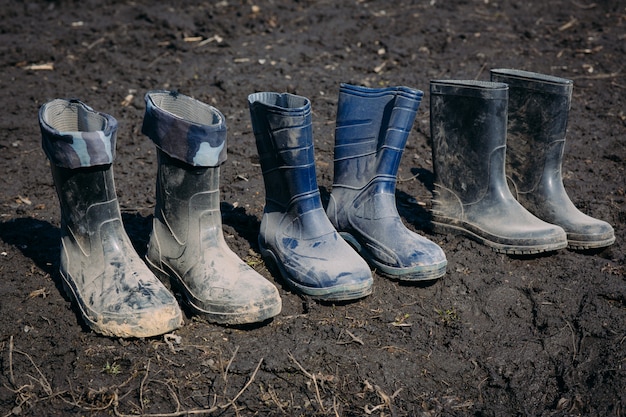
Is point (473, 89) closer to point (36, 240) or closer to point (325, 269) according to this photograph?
point (325, 269)

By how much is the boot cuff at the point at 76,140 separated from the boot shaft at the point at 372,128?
1063 millimetres

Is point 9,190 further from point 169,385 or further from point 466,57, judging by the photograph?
point 466,57

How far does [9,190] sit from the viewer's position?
3.68 metres

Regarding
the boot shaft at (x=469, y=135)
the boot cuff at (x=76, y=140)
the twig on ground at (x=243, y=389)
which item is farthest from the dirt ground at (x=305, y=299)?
the boot cuff at (x=76, y=140)

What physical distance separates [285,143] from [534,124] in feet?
4.61

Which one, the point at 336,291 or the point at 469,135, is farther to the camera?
the point at 469,135

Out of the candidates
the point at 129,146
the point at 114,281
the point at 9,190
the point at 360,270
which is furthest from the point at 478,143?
the point at 9,190

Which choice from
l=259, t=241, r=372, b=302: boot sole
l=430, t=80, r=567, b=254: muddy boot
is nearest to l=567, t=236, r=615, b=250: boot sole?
l=430, t=80, r=567, b=254: muddy boot

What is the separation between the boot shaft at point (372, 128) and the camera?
9.84 feet

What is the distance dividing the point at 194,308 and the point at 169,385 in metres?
0.37

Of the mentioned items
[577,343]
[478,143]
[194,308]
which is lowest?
[577,343]

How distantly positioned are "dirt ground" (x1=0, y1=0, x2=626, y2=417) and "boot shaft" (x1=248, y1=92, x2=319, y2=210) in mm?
420

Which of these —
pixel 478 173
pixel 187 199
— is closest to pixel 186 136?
pixel 187 199

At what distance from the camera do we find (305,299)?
9.23 feet
